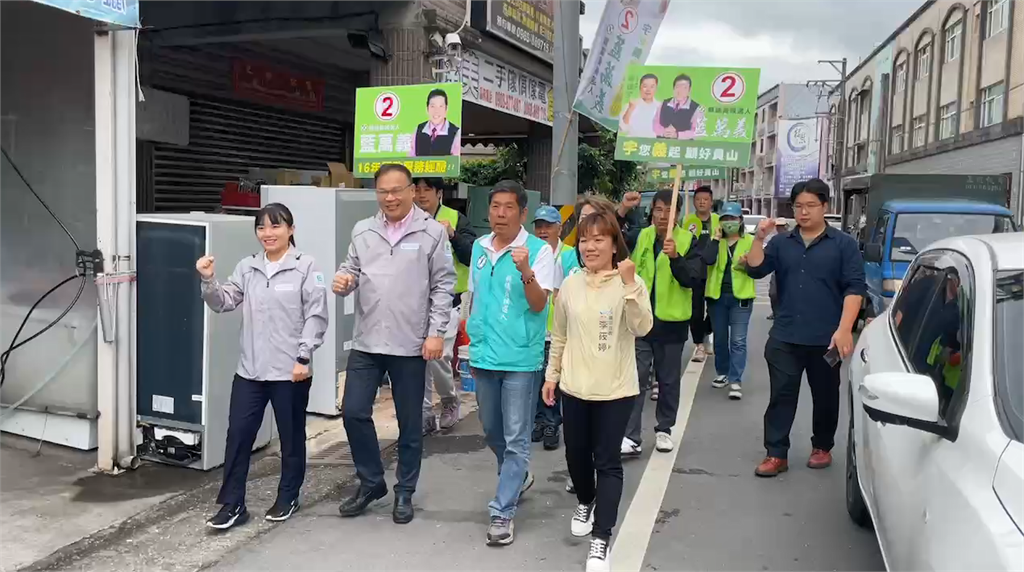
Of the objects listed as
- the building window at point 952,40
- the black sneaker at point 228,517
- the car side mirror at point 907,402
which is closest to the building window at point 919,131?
the building window at point 952,40

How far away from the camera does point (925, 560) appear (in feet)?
8.13

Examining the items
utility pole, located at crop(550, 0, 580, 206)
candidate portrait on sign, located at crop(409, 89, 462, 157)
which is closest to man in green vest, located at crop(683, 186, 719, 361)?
utility pole, located at crop(550, 0, 580, 206)

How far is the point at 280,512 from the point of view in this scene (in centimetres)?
449

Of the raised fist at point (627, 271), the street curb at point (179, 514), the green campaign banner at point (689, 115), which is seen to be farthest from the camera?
the green campaign banner at point (689, 115)

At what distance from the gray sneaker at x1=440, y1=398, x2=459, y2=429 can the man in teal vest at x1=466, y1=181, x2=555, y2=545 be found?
6.78 ft

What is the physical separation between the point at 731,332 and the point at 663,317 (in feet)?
8.46

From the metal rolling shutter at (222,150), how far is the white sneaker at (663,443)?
672 centimetres

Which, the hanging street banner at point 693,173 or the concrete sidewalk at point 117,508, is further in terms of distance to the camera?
the hanging street banner at point 693,173

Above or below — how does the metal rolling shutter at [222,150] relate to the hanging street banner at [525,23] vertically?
below

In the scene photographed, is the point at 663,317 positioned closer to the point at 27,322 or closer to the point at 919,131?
the point at 27,322

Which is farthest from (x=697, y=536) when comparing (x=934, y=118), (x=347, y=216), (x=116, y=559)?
(x=934, y=118)

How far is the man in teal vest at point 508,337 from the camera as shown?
4.25 meters

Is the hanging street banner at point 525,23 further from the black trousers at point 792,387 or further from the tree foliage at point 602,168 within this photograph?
the tree foliage at point 602,168

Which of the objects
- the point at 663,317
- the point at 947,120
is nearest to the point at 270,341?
the point at 663,317
